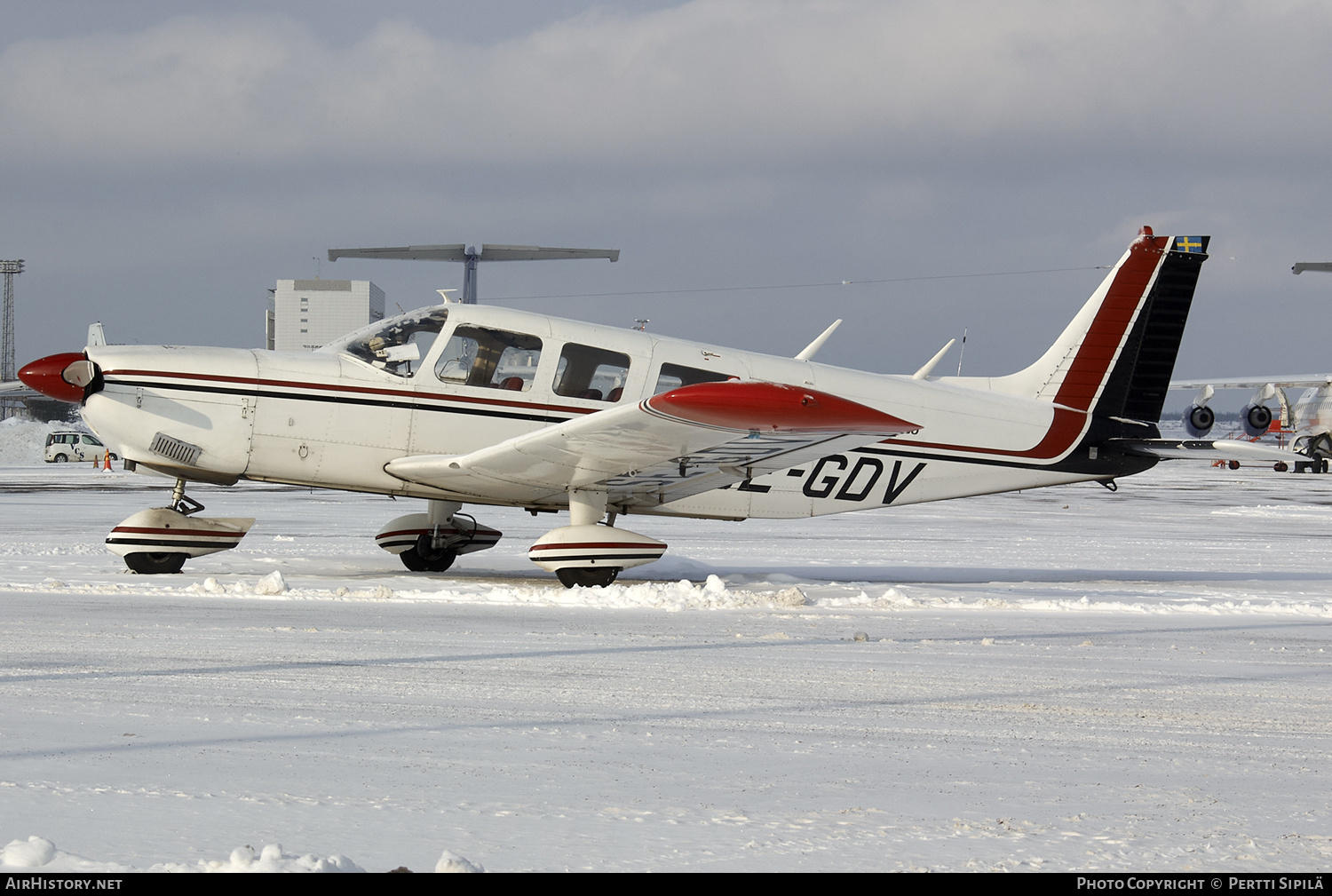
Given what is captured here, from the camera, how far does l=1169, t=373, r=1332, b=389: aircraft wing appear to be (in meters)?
38.2

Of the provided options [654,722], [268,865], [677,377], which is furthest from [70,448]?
A: [268,865]

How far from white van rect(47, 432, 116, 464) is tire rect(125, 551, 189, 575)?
1410 inches

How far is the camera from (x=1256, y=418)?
37938 mm

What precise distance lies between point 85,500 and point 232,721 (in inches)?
683

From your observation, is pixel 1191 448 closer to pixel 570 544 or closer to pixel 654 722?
pixel 570 544

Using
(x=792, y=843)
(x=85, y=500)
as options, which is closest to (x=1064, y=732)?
(x=792, y=843)

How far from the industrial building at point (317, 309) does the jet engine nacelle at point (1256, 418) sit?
36.7 meters

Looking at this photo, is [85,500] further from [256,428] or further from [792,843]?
[792,843]

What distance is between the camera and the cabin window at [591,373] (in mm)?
8680

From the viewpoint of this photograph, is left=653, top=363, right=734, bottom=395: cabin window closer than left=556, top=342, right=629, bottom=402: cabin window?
No

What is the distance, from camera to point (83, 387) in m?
8.02

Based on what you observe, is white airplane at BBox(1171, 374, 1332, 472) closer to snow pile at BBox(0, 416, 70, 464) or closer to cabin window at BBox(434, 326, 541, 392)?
cabin window at BBox(434, 326, 541, 392)

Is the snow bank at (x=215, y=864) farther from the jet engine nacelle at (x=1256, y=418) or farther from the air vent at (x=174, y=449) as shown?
the jet engine nacelle at (x=1256, y=418)

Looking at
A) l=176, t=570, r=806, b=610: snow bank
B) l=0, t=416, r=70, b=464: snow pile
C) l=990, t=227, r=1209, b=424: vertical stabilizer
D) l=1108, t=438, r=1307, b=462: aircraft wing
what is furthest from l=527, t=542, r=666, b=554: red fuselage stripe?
l=0, t=416, r=70, b=464: snow pile
